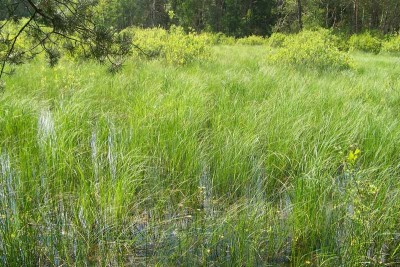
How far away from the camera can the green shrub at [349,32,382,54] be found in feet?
62.7

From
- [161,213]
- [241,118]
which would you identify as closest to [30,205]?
[161,213]

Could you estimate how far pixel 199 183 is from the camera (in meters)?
3.30

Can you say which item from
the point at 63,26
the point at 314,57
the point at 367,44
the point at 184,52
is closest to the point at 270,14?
the point at 367,44

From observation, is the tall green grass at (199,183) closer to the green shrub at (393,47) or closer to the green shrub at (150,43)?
the green shrub at (150,43)

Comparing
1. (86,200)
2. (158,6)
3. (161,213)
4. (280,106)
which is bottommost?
(161,213)

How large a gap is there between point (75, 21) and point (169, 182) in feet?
5.05

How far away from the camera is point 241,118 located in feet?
14.6

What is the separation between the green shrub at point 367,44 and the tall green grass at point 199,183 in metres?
15.6

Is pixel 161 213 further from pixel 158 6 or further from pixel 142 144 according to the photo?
pixel 158 6

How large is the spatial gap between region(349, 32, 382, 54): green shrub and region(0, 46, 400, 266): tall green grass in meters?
15.6

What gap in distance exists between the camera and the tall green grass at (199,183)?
2.31 m

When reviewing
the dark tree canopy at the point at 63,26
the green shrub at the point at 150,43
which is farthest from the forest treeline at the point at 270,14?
the dark tree canopy at the point at 63,26

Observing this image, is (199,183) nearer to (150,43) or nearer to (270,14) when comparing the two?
(150,43)

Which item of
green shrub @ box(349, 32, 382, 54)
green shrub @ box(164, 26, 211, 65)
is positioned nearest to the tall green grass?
green shrub @ box(164, 26, 211, 65)
